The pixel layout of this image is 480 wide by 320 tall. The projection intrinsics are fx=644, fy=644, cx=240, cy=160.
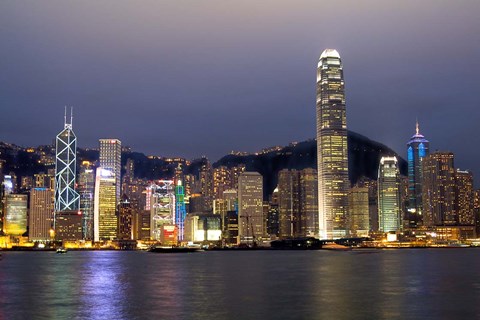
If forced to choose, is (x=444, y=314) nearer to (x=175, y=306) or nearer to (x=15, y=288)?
(x=175, y=306)

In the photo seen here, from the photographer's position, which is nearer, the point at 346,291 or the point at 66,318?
the point at 66,318

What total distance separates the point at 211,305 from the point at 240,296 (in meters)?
8.22

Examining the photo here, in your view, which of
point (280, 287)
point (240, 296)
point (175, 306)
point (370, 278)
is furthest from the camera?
point (370, 278)

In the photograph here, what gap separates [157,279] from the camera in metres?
91.6

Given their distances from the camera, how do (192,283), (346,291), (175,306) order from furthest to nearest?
(192,283) → (346,291) → (175,306)

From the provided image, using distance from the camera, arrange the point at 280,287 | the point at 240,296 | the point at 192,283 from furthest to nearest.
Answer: the point at 192,283 → the point at 280,287 → the point at 240,296

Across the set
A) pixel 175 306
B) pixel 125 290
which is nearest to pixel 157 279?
pixel 125 290

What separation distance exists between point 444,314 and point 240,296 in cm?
2145

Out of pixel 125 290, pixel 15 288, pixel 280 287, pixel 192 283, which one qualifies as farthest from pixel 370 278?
pixel 15 288

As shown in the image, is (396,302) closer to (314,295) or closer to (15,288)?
(314,295)

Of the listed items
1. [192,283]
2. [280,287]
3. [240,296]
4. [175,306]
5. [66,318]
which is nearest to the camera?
[66,318]

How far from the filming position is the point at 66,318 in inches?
1971

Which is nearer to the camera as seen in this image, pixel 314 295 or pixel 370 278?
pixel 314 295

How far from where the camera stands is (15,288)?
251ft
